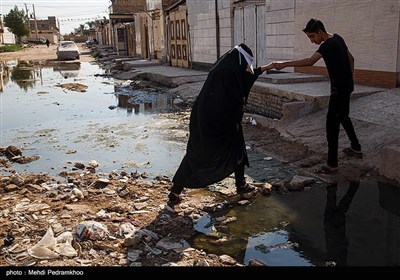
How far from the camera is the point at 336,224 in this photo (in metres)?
3.94

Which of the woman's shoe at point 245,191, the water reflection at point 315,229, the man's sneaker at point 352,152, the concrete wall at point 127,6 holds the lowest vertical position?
the water reflection at point 315,229

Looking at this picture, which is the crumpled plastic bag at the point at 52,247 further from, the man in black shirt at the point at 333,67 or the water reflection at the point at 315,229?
the man in black shirt at the point at 333,67

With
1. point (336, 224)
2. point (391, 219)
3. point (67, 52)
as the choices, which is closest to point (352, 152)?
point (391, 219)

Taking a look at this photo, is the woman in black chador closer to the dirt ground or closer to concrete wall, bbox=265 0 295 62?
the dirt ground

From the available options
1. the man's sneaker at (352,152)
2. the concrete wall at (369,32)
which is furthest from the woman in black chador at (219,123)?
the concrete wall at (369,32)

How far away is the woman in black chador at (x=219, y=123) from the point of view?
4191 millimetres

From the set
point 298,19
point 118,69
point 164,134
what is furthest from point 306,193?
point 118,69

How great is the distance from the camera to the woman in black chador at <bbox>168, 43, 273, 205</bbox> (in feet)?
13.8

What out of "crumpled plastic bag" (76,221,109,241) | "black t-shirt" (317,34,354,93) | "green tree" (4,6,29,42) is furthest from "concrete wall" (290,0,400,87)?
"green tree" (4,6,29,42)

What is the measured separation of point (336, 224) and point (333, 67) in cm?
187

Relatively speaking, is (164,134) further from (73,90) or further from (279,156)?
(73,90)

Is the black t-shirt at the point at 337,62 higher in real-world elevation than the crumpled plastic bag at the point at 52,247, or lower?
higher

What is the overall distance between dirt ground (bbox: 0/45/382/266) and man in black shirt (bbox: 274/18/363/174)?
55cm

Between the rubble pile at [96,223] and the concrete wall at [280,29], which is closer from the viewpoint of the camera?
the rubble pile at [96,223]
